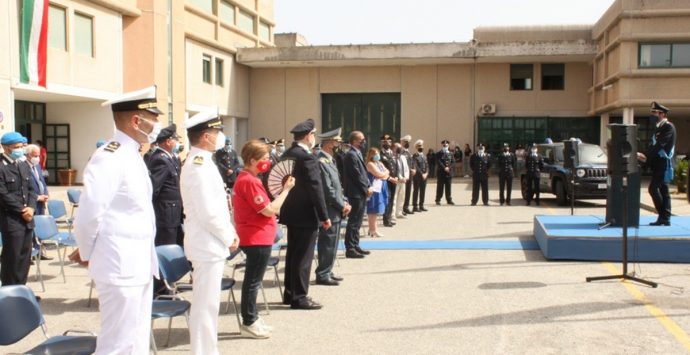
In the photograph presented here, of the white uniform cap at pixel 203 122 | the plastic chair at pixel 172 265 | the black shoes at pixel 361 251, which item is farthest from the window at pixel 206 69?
the white uniform cap at pixel 203 122

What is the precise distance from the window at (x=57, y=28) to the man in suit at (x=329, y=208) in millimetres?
17623

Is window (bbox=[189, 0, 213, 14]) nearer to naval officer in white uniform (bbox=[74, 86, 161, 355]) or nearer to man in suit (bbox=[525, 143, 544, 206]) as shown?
man in suit (bbox=[525, 143, 544, 206])

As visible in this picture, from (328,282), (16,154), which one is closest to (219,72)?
(16,154)

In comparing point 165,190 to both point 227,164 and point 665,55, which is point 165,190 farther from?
point 665,55

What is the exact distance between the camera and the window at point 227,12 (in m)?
36.0

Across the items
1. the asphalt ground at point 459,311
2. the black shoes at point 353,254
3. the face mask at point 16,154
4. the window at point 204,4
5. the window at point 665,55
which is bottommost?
the asphalt ground at point 459,311

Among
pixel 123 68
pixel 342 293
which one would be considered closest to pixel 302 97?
pixel 123 68

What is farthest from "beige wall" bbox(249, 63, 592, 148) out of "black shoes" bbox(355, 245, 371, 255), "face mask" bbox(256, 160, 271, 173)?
"face mask" bbox(256, 160, 271, 173)

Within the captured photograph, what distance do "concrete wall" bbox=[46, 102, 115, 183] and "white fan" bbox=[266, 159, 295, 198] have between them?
70.3ft

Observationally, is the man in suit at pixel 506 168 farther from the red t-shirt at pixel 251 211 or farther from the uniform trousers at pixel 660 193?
the red t-shirt at pixel 251 211

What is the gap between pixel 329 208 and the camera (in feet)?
27.2

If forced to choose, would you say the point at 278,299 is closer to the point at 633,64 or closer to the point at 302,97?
the point at 633,64

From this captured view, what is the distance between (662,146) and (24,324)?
9560 millimetres

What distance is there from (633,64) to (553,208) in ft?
39.2
